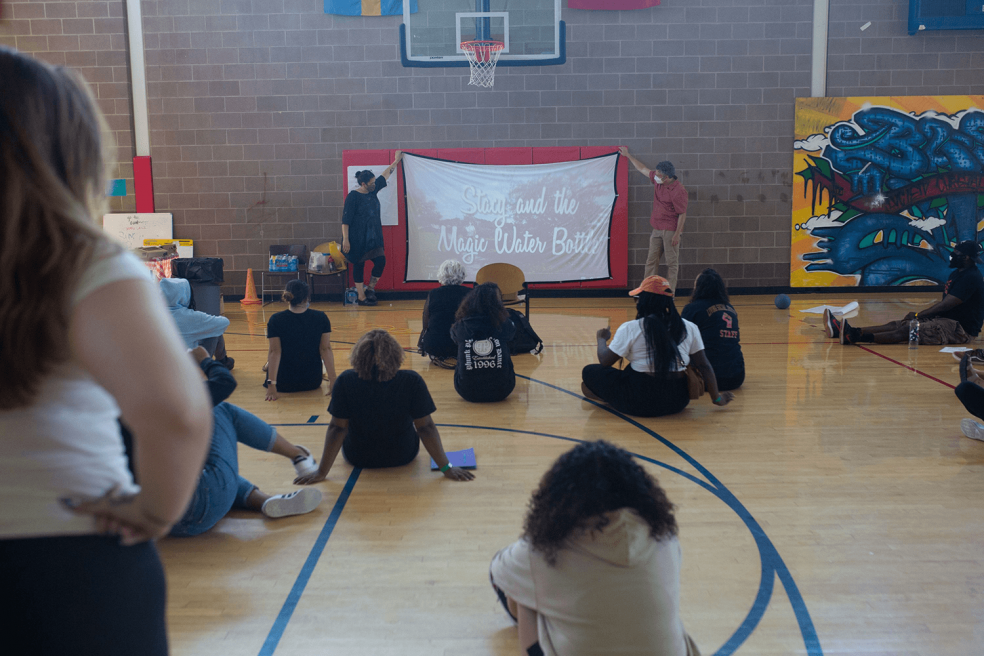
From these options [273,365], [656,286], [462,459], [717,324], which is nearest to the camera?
[462,459]

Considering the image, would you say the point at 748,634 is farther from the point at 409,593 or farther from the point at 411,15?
the point at 411,15

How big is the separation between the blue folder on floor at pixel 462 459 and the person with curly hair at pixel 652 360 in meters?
1.25

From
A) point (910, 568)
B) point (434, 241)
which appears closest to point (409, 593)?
point (910, 568)

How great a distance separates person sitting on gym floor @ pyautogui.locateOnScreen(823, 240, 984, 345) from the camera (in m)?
7.21

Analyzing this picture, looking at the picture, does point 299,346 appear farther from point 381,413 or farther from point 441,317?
point 381,413

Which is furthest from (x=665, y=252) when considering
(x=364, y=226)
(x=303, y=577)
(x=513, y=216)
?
(x=303, y=577)

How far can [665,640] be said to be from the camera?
6.02ft

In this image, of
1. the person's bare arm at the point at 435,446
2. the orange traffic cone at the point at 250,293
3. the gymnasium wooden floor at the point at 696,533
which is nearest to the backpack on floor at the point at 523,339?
the gymnasium wooden floor at the point at 696,533

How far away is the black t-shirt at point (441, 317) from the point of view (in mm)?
6422

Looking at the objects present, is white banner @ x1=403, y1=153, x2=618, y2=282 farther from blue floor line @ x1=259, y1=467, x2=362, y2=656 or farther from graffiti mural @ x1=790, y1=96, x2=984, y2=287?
blue floor line @ x1=259, y1=467, x2=362, y2=656

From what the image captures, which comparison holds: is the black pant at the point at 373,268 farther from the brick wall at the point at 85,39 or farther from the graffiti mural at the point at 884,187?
the graffiti mural at the point at 884,187

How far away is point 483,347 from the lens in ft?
17.9

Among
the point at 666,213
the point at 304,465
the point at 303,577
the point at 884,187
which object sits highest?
the point at 884,187

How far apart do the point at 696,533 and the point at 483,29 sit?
8.51m
